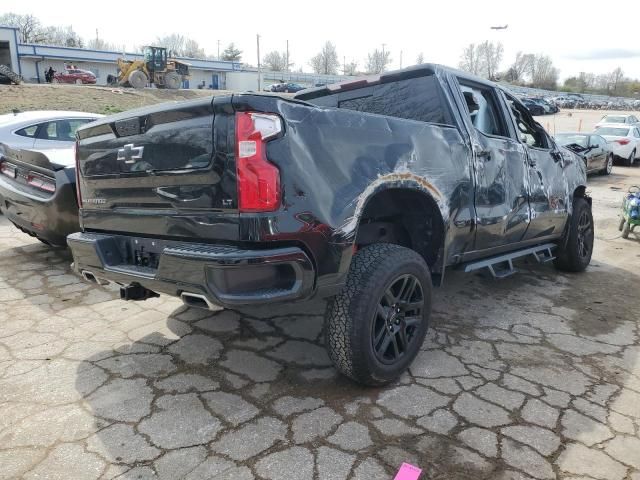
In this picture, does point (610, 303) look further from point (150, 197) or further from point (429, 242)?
point (150, 197)

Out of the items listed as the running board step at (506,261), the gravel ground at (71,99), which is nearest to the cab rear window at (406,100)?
the running board step at (506,261)

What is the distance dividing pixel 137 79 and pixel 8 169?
115 ft

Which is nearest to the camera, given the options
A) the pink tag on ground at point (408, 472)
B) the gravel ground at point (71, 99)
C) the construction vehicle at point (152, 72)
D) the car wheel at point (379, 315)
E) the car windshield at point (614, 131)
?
the pink tag on ground at point (408, 472)

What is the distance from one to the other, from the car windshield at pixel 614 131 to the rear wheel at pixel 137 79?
3088cm

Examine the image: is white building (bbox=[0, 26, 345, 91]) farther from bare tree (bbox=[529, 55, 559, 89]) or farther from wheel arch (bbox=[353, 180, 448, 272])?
bare tree (bbox=[529, 55, 559, 89])

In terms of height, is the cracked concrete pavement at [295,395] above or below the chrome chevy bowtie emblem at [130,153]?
below

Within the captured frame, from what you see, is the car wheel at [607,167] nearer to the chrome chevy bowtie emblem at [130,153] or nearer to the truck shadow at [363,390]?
the truck shadow at [363,390]

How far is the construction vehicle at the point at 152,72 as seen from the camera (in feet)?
122

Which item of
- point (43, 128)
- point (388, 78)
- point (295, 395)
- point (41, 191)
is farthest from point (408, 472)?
point (43, 128)

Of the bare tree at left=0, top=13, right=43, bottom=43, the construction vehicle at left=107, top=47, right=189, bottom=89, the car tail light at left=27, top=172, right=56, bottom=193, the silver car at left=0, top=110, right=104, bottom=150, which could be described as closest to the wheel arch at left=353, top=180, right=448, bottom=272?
the car tail light at left=27, top=172, right=56, bottom=193

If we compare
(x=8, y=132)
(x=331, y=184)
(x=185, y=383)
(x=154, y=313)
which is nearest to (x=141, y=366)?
(x=185, y=383)

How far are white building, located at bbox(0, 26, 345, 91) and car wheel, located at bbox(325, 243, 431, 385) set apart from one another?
148 feet

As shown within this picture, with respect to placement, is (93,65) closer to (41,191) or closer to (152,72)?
(152,72)

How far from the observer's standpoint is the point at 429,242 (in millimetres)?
3422
